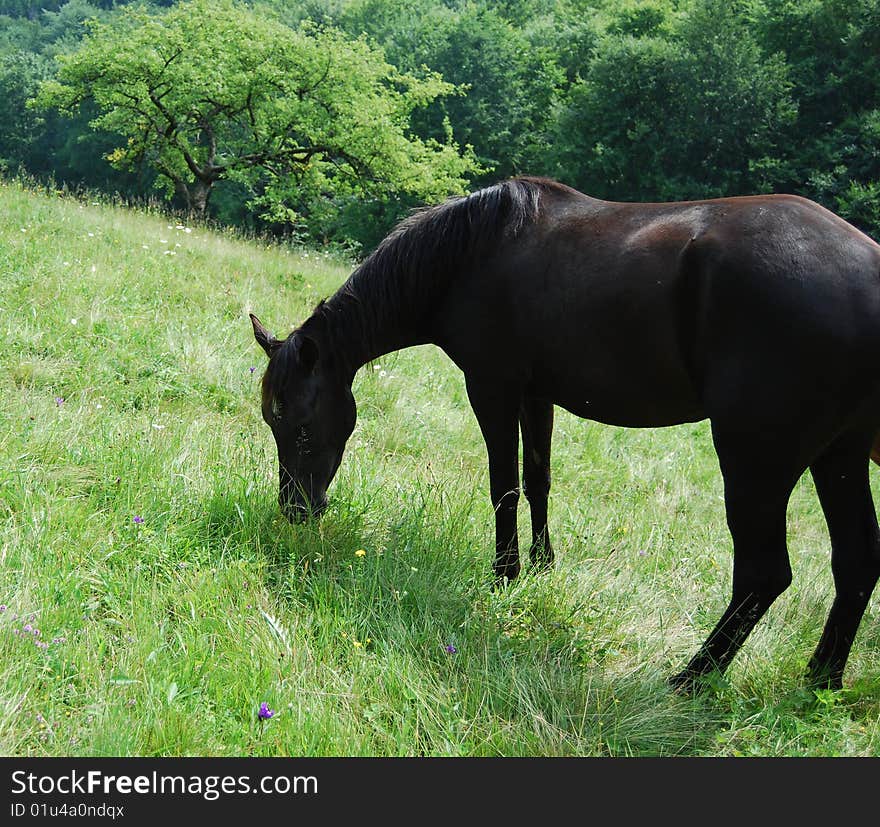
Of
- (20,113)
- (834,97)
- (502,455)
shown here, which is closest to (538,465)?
(502,455)

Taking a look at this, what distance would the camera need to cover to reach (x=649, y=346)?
3.04 metres

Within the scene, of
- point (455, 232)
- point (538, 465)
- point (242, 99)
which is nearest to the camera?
point (455, 232)

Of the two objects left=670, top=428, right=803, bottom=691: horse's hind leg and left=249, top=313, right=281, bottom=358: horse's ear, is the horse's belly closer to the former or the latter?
left=670, top=428, right=803, bottom=691: horse's hind leg

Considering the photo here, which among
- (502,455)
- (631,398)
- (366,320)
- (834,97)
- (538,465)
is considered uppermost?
(834,97)

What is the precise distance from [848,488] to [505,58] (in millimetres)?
37262

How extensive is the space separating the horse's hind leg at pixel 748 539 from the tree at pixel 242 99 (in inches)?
844

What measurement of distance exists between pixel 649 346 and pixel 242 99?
886 inches

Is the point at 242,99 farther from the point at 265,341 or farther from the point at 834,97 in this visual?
the point at 265,341

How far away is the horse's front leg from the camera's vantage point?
3674 millimetres

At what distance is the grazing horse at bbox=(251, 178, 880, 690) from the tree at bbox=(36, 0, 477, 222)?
1988 centimetres

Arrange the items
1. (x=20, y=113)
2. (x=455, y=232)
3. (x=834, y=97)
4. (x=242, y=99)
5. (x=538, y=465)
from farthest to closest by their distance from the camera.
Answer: (x=20, y=113)
(x=834, y=97)
(x=242, y=99)
(x=538, y=465)
(x=455, y=232)

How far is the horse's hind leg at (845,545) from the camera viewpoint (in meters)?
3.14

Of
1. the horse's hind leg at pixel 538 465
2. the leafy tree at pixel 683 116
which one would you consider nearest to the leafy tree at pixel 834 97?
the leafy tree at pixel 683 116

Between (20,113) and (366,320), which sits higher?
(366,320)
